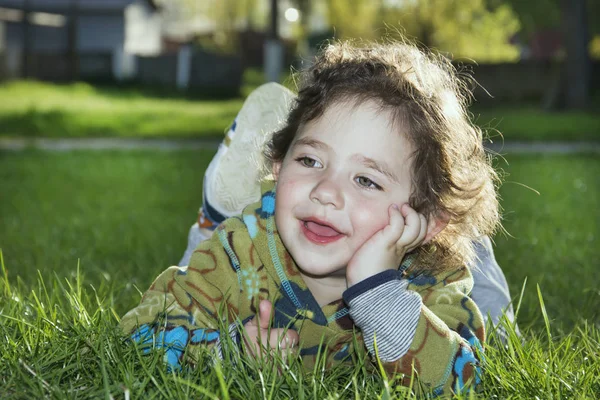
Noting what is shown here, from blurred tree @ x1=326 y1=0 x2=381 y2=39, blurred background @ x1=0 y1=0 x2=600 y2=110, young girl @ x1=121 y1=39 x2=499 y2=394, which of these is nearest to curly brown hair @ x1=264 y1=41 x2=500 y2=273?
young girl @ x1=121 y1=39 x2=499 y2=394

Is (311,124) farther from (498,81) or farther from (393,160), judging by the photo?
(498,81)

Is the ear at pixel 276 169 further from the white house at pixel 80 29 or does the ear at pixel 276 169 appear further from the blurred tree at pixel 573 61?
the white house at pixel 80 29

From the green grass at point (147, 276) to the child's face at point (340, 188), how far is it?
0.32 m

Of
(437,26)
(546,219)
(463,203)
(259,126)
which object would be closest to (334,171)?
(463,203)

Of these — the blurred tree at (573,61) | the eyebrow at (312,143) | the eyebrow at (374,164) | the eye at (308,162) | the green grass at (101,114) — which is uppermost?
the eyebrow at (312,143)

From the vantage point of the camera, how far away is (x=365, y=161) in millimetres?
2066

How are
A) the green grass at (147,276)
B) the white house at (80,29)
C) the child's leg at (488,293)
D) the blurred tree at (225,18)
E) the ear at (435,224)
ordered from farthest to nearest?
the blurred tree at (225,18), the white house at (80,29), the child's leg at (488,293), the ear at (435,224), the green grass at (147,276)

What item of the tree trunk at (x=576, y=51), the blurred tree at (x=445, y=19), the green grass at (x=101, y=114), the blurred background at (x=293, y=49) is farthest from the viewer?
the blurred tree at (x=445, y=19)

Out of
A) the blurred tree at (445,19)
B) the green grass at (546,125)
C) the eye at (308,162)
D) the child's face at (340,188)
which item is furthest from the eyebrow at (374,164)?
the blurred tree at (445,19)

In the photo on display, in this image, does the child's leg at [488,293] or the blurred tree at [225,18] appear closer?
the child's leg at [488,293]

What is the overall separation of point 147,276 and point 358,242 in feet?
5.52

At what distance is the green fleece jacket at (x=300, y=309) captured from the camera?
6.47 ft

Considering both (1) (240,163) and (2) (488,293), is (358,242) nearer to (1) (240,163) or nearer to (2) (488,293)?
(2) (488,293)

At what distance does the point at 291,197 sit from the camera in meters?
2.08
